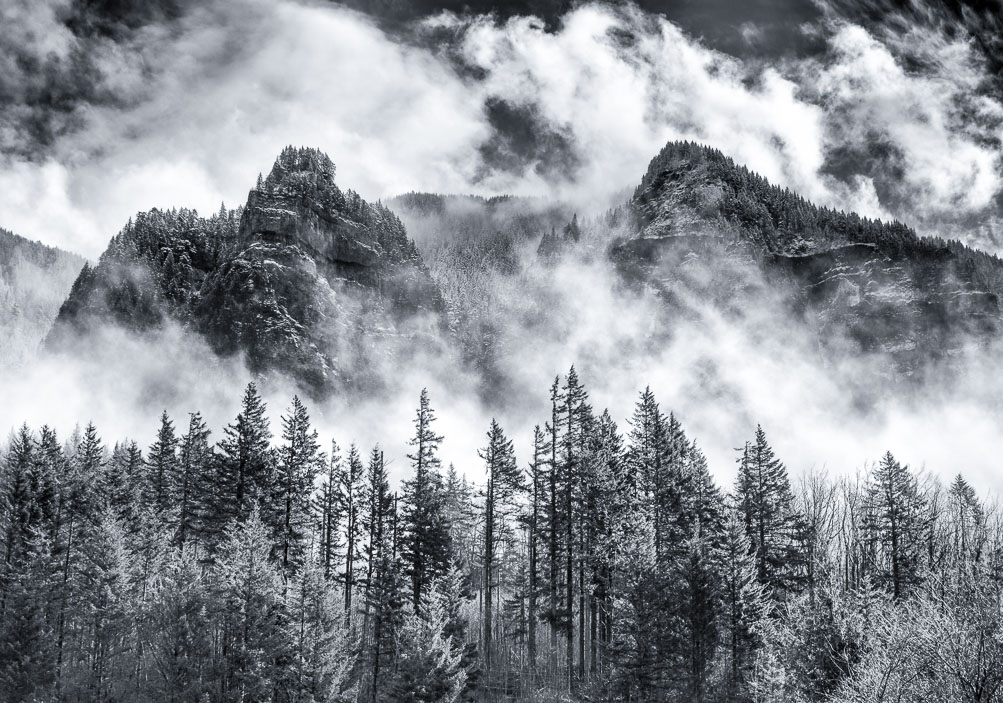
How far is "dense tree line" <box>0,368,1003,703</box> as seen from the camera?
2933 centimetres

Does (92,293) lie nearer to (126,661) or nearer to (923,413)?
(126,661)

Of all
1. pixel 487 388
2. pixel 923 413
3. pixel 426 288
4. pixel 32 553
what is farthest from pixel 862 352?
pixel 32 553

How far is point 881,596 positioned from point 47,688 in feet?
142

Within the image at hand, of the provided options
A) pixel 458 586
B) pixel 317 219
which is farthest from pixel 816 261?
pixel 458 586

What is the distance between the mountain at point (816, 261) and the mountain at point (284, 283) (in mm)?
64359

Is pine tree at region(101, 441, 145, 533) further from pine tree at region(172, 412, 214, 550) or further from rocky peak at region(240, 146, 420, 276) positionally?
rocky peak at region(240, 146, 420, 276)

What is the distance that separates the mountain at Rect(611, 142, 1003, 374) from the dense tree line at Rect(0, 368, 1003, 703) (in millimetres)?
132227

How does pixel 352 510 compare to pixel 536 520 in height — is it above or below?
above

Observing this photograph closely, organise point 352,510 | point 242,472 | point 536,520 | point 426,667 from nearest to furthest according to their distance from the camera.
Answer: point 426,667
point 242,472
point 536,520
point 352,510

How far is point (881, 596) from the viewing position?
3753 centimetres

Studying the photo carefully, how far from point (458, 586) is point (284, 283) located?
123411 mm

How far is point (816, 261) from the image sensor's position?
586 ft

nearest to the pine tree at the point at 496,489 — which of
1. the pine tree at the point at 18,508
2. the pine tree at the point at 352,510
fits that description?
the pine tree at the point at 352,510

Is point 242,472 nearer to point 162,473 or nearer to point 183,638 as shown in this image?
point 183,638
